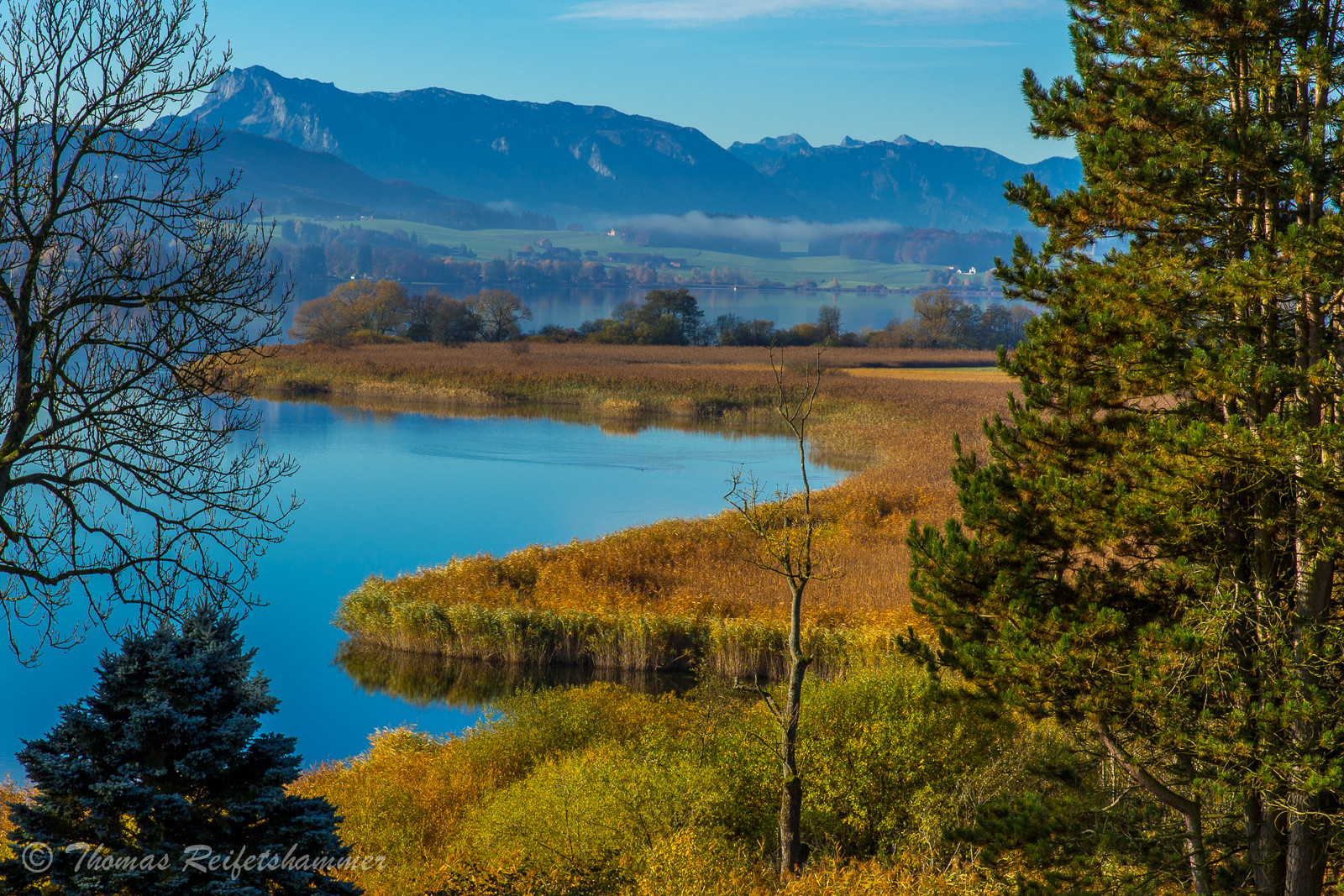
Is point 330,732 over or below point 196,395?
below

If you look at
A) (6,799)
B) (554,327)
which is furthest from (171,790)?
(554,327)

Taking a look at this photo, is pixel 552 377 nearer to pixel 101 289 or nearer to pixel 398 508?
pixel 398 508

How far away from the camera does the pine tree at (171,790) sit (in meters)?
6.63

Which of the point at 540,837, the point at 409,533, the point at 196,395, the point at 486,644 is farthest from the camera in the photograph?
the point at 409,533

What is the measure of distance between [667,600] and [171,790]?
15.8m

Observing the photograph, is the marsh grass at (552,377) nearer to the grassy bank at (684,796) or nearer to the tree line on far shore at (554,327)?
the tree line on far shore at (554,327)

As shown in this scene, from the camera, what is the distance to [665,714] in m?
15.6

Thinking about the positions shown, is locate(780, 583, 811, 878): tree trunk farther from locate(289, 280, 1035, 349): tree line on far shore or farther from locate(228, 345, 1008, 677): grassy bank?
locate(289, 280, 1035, 349): tree line on far shore

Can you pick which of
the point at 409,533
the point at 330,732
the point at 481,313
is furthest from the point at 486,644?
the point at 481,313

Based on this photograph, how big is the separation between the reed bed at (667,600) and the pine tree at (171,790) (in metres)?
9.81

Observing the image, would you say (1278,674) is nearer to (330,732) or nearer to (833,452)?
(330,732)

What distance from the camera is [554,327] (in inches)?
3962

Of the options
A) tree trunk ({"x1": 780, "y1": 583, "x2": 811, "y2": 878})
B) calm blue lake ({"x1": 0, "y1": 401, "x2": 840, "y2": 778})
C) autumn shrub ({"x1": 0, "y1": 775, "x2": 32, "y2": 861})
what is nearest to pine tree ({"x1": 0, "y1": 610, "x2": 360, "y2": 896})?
autumn shrub ({"x1": 0, "y1": 775, "x2": 32, "y2": 861})

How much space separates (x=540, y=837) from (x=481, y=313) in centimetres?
9020
